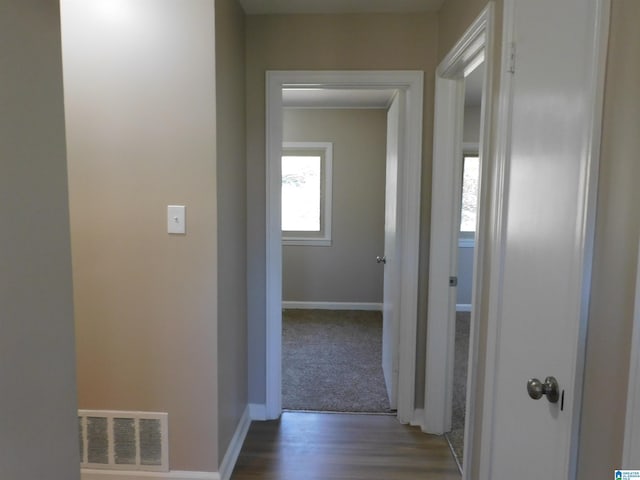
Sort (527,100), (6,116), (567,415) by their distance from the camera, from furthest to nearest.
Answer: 1. (527,100)
2. (567,415)
3. (6,116)

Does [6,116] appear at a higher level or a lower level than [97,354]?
higher

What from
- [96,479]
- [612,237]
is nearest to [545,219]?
[612,237]

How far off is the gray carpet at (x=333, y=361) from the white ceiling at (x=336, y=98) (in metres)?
2.31

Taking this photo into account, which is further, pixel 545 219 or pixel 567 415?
pixel 545 219

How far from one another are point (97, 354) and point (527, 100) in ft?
6.51

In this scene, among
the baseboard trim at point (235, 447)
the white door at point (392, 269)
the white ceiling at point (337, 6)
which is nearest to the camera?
the baseboard trim at point (235, 447)

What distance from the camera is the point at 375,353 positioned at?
3832 millimetres

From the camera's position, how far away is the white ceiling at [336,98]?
13.3 feet

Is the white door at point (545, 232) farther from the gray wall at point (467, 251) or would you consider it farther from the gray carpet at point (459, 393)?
the gray wall at point (467, 251)

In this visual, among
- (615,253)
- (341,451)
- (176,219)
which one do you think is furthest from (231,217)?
(615,253)

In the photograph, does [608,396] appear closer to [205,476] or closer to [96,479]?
[205,476]

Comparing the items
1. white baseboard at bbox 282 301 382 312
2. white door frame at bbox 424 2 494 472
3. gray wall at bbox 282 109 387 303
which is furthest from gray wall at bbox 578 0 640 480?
white baseboard at bbox 282 301 382 312

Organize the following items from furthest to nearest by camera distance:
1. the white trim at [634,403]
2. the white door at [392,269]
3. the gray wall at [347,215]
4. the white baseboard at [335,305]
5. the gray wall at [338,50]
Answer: the white baseboard at [335,305], the gray wall at [347,215], the white door at [392,269], the gray wall at [338,50], the white trim at [634,403]

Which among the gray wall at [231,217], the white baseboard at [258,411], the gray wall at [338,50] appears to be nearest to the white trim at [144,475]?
the gray wall at [231,217]
